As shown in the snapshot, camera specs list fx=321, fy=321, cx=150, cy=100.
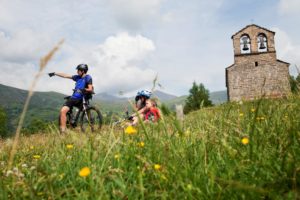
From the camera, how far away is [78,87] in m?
11.4

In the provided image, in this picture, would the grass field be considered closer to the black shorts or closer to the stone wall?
the black shorts

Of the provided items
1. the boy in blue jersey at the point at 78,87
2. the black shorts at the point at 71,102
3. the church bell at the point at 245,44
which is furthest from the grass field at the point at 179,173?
the church bell at the point at 245,44

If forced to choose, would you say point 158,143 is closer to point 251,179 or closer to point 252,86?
point 251,179

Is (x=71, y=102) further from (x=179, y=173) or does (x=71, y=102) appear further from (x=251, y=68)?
(x=251, y=68)

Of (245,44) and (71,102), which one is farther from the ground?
(245,44)

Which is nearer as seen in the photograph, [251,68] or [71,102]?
[71,102]

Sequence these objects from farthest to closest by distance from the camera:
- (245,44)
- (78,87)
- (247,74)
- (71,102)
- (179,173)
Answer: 1. (247,74)
2. (245,44)
3. (71,102)
4. (78,87)
5. (179,173)

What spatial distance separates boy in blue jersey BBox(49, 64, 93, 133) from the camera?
11.2 metres

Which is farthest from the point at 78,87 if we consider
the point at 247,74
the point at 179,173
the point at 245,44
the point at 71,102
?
the point at 247,74

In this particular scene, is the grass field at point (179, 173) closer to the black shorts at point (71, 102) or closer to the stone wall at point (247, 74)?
the black shorts at point (71, 102)

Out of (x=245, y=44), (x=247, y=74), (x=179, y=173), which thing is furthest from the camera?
(x=247, y=74)

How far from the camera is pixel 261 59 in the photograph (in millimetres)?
47656

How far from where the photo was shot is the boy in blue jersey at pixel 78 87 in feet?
36.8

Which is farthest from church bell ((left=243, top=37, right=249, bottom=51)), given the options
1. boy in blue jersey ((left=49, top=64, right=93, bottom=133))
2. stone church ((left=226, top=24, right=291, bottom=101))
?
boy in blue jersey ((left=49, top=64, right=93, bottom=133))
